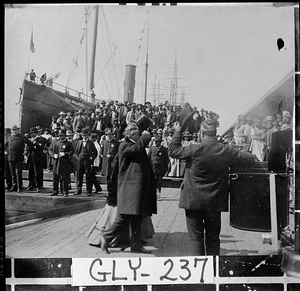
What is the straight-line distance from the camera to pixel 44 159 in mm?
3537

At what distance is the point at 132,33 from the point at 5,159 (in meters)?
1.58

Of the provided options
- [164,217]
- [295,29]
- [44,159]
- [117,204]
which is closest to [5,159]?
[44,159]

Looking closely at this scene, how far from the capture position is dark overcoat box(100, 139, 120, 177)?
135 inches

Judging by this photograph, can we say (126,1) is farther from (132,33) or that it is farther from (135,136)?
(135,136)

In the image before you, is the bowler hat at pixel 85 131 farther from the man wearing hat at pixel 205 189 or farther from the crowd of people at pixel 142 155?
the man wearing hat at pixel 205 189

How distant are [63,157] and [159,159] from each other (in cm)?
89

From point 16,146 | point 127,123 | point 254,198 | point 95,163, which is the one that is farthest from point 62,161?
point 254,198

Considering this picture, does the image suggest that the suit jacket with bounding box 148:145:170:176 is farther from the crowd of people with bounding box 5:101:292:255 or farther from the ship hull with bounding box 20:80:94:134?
the ship hull with bounding box 20:80:94:134

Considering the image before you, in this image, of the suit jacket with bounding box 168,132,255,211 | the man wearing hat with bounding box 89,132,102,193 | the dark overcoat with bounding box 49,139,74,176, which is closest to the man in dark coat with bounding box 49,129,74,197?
the dark overcoat with bounding box 49,139,74,176

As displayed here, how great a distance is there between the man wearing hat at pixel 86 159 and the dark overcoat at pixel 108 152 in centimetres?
9

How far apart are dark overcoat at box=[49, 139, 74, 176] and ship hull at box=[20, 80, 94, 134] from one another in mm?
196

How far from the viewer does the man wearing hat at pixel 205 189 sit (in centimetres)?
336

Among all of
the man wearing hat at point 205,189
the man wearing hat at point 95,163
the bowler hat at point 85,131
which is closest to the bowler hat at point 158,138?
the man wearing hat at point 205,189

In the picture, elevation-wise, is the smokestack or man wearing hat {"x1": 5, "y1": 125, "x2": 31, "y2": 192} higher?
the smokestack
